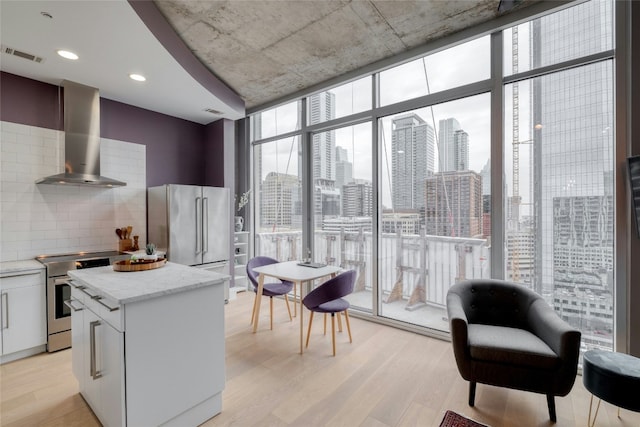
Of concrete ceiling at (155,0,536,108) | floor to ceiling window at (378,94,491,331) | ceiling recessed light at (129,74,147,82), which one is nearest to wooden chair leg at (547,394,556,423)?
floor to ceiling window at (378,94,491,331)

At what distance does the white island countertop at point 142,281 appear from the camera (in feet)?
5.36

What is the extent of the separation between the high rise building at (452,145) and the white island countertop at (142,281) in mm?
2541

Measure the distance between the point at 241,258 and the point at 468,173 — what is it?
3.85 metres

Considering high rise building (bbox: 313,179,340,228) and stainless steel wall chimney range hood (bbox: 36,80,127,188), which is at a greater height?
stainless steel wall chimney range hood (bbox: 36,80,127,188)

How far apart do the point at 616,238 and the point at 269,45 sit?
3692 mm

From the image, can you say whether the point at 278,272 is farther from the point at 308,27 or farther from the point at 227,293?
the point at 308,27

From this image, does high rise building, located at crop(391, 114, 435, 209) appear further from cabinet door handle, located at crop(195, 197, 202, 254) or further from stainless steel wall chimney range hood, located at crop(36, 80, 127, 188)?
stainless steel wall chimney range hood, located at crop(36, 80, 127, 188)

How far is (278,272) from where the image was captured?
10.4 ft

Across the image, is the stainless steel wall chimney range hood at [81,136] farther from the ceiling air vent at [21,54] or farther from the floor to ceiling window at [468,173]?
the floor to ceiling window at [468,173]

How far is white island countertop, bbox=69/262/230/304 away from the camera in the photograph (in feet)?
5.36

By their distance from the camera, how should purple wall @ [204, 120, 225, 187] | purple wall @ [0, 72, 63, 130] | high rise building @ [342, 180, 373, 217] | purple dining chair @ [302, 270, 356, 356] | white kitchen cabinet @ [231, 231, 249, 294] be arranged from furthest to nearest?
white kitchen cabinet @ [231, 231, 249, 294] → purple wall @ [204, 120, 225, 187] → high rise building @ [342, 180, 373, 217] → purple wall @ [0, 72, 63, 130] → purple dining chair @ [302, 270, 356, 356]

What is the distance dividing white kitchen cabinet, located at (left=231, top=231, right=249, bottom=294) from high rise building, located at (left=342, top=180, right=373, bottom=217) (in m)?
2.01

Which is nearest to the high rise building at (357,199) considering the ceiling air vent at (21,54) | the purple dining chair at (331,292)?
the purple dining chair at (331,292)

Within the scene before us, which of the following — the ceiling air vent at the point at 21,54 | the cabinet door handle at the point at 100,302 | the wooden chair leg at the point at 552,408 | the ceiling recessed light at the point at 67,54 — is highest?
the ceiling recessed light at the point at 67,54
